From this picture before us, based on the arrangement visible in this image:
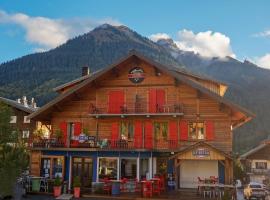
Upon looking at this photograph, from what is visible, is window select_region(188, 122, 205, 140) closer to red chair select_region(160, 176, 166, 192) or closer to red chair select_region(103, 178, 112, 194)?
red chair select_region(160, 176, 166, 192)

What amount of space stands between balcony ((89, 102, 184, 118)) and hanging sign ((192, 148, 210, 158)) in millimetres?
3272

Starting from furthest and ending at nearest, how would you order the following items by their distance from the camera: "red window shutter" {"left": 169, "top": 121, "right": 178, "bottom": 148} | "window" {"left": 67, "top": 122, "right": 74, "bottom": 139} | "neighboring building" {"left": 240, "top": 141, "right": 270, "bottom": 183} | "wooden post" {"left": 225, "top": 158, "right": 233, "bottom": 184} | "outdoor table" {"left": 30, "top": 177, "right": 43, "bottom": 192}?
1. "neighboring building" {"left": 240, "top": 141, "right": 270, "bottom": 183}
2. "window" {"left": 67, "top": 122, "right": 74, "bottom": 139}
3. "red window shutter" {"left": 169, "top": 121, "right": 178, "bottom": 148}
4. "outdoor table" {"left": 30, "top": 177, "right": 43, "bottom": 192}
5. "wooden post" {"left": 225, "top": 158, "right": 233, "bottom": 184}

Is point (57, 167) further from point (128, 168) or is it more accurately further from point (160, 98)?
point (160, 98)

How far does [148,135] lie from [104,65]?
10379cm

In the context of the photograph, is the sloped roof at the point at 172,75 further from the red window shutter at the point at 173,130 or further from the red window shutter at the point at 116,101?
the red window shutter at the point at 173,130

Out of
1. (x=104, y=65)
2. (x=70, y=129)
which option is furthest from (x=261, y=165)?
(x=104, y=65)

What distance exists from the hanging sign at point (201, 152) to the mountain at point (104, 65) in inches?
2441

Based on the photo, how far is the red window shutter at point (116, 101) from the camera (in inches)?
1185

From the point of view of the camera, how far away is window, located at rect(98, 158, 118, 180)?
29.0m

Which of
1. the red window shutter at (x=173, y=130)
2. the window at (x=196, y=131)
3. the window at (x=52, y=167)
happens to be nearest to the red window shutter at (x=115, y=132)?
the red window shutter at (x=173, y=130)

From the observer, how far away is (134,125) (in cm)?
2988

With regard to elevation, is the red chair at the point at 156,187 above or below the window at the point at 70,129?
below

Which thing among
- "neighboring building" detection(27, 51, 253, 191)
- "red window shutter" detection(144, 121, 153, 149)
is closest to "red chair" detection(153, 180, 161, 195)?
"neighboring building" detection(27, 51, 253, 191)

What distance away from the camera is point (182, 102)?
29188mm
